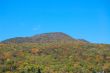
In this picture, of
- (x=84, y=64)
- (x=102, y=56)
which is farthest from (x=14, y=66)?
(x=102, y=56)

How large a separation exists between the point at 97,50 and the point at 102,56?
449cm

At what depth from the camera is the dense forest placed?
55.3 m

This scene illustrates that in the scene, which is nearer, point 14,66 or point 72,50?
point 14,66

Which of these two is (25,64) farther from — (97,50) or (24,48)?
(97,50)

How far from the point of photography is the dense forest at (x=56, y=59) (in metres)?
55.3

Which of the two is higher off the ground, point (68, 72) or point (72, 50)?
point (72, 50)

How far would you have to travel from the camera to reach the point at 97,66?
5784 cm

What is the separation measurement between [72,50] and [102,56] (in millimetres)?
6405

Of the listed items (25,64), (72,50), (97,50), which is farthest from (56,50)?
(25,64)

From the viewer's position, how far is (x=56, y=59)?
61.9 meters

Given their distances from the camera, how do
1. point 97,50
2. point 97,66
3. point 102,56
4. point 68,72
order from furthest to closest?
point 97,50 → point 102,56 → point 97,66 → point 68,72

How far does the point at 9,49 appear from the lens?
6700 centimetres

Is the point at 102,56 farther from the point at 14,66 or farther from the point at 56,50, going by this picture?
the point at 14,66

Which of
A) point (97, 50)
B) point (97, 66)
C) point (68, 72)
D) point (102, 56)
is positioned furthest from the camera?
point (97, 50)
